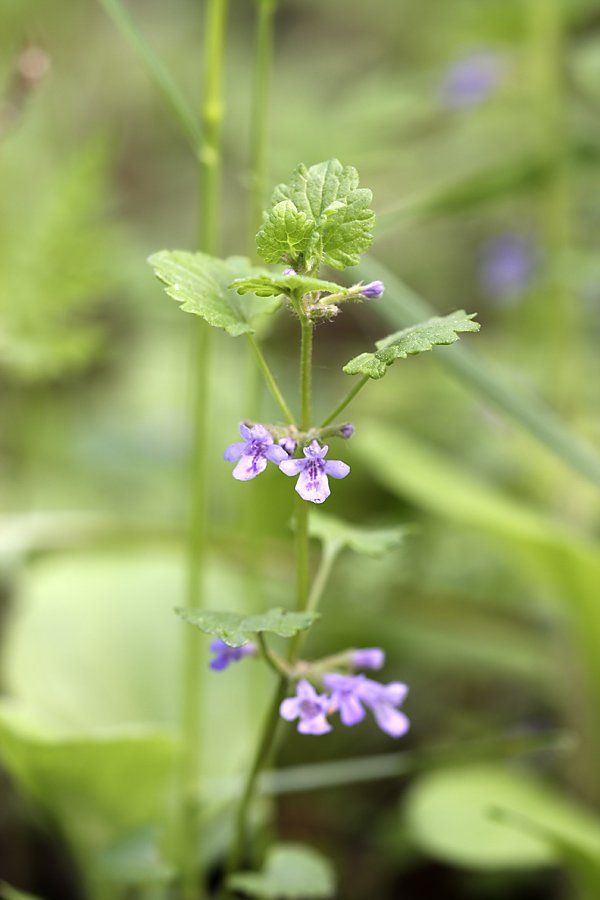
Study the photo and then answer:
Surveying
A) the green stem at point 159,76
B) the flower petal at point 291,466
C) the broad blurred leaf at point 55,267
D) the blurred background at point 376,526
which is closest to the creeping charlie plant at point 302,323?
the flower petal at point 291,466

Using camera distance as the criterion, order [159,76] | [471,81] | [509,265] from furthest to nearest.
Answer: [509,265], [471,81], [159,76]

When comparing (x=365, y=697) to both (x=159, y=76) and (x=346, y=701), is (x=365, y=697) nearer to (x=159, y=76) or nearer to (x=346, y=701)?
(x=346, y=701)

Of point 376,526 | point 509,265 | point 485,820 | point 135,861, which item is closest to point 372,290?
point 135,861

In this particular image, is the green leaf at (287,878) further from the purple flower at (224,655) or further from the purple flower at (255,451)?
the purple flower at (255,451)

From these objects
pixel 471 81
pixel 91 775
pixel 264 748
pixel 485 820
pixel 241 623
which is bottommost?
pixel 485 820

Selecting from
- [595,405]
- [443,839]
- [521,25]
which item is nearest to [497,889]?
[443,839]

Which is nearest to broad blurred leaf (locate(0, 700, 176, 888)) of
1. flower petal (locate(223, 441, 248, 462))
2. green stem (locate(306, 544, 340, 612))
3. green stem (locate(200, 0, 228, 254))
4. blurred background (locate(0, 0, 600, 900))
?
blurred background (locate(0, 0, 600, 900))

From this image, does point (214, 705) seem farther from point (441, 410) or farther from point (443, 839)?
point (441, 410)
